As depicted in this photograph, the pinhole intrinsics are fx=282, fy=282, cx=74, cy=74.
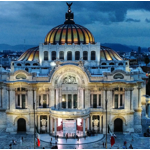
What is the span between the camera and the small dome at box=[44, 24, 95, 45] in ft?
246

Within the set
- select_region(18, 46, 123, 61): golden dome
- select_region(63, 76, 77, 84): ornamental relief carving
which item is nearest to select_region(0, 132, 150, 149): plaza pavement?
select_region(63, 76, 77, 84): ornamental relief carving

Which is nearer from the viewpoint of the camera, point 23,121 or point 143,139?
point 143,139

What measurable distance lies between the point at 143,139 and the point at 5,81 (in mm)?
33956

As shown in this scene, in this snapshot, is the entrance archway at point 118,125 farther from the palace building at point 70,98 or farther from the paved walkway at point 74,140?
the paved walkway at point 74,140

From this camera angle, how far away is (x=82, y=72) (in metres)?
65.2

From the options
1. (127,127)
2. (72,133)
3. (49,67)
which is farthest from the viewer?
(49,67)

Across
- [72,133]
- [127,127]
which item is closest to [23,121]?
[72,133]

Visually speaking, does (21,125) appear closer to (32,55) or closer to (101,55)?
(32,55)

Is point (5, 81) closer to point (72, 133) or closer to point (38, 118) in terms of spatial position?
point (38, 118)

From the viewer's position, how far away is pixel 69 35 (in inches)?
2960

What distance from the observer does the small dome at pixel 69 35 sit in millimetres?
75125

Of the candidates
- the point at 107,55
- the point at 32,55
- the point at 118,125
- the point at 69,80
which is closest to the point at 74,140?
the point at 118,125

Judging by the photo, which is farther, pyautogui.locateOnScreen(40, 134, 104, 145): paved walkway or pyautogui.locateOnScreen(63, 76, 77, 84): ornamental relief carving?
pyautogui.locateOnScreen(63, 76, 77, 84): ornamental relief carving

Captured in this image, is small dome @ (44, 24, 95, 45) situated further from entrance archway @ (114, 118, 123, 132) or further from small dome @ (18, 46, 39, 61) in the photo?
entrance archway @ (114, 118, 123, 132)
